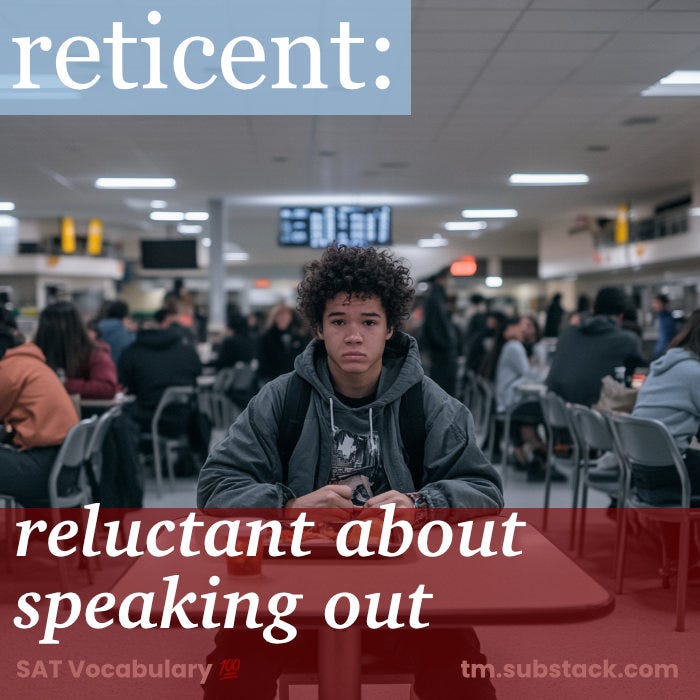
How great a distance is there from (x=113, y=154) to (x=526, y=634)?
6.78 meters

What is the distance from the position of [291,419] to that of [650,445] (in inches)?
80.2

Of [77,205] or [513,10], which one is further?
[77,205]

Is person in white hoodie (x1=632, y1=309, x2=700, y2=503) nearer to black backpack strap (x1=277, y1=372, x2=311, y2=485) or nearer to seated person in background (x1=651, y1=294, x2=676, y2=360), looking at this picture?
black backpack strap (x1=277, y1=372, x2=311, y2=485)

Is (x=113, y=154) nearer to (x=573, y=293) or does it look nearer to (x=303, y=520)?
(x=303, y=520)

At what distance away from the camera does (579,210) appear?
45.0ft

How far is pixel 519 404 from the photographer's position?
677cm

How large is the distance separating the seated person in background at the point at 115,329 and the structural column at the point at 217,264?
429 cm

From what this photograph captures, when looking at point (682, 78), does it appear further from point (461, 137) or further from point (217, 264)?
point (217, 264)

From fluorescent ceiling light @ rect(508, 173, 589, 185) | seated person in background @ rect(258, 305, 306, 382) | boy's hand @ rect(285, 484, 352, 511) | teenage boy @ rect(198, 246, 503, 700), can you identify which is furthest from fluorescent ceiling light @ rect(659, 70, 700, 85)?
boy's hand @ rect(285, 484, 352, 511)

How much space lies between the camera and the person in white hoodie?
378cm

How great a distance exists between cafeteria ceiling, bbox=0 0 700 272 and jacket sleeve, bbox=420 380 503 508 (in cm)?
323

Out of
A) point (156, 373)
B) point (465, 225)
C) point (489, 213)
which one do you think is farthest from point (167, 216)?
point (156, 373)

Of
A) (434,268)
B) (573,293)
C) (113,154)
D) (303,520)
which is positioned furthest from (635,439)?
(434,268)

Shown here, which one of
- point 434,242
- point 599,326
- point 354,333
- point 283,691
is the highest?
point 434,242
